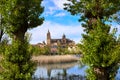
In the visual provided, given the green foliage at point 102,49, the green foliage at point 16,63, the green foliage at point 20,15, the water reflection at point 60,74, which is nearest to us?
the green foliage at point 102,49

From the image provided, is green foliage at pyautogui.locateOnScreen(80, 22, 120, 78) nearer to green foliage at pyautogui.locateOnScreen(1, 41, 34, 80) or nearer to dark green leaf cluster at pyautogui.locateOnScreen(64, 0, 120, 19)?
dark green leaf cluster at pyautogui.locateOnScreen(64, 0, 120, 19)

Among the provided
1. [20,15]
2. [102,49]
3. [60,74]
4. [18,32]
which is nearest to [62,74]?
[60,74]

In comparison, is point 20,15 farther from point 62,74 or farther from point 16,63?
point 62,74

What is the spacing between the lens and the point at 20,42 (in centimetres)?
2477

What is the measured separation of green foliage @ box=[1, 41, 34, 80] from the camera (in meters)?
24.3

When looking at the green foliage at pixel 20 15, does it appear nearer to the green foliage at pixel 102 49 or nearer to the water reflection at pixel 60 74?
the green foliage at pixel 102 49

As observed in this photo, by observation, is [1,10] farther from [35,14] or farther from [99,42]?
[99,42]

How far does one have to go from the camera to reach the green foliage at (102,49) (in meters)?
23.2

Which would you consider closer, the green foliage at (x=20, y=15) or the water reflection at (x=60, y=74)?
the green foliage at (x=20, y=15)

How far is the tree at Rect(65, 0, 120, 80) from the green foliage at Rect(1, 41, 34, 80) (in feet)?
14.1

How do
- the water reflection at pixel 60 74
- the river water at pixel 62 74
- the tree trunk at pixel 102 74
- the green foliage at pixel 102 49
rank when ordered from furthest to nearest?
the water reflection at pixel 60 74
the river water at pixel 62 74
the tree trunk at pixel 102 74
the green foliage at pixel 102 49

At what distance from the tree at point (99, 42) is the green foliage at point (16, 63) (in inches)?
169

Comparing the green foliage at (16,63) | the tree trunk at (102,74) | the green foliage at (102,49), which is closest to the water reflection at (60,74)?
the tree trunk at (102,74)

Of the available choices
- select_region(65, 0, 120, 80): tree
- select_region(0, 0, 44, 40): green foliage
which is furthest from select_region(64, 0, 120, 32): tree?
select_region(0, 0, 44, 40): green foliage
